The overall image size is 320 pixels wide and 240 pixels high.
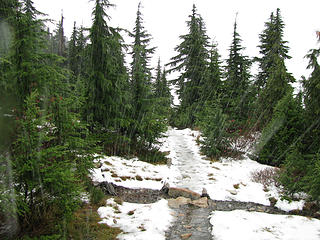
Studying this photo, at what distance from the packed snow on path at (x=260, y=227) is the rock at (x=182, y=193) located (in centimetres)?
134

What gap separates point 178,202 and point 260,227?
8.46 feet

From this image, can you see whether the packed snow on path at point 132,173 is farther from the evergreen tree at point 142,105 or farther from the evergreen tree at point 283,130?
the evergreen tree at point 283,130

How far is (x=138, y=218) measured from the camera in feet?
17.6

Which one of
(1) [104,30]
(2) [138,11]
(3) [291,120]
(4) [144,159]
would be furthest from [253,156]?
(2) [138,11]

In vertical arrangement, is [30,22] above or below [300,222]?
above

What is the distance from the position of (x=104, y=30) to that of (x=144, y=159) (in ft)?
22.3

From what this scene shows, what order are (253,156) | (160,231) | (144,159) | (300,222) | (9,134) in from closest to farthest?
1. (9,134)
2. (160,231)
3. (300,222)
4. (144,159)
5. (253,156)

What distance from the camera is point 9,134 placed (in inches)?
140

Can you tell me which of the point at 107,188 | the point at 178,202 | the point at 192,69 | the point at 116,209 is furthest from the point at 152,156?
the point at 192,69

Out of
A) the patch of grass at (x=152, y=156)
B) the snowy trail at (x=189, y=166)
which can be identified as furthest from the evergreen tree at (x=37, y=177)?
the patch of grass at (x=152, y=156)

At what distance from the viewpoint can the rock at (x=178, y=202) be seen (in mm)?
Answer: 6469

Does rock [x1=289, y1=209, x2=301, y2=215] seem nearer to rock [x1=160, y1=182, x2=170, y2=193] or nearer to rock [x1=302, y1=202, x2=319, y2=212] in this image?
rock [x1=302, y1=202, x2=319, y2=212]

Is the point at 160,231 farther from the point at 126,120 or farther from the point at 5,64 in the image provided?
the point at 5,64

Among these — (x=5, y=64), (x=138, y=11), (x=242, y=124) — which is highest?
(x=138, y=11)
